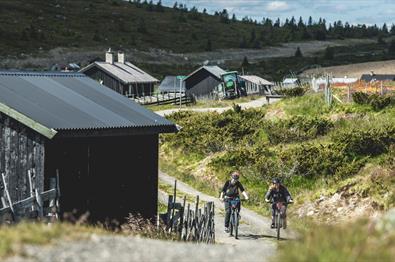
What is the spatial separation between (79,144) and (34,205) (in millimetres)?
2150

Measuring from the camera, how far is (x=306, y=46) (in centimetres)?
18150

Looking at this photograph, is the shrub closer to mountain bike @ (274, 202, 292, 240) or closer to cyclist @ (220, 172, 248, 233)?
mountain bike @ (274, 202, 292, 240)

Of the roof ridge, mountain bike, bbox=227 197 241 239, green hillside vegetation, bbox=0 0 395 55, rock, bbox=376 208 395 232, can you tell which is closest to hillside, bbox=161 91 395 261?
mountain bike, bbox=227 197 241 239

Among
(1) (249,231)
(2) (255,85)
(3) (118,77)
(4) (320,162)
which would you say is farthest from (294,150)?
(2) (255,85)

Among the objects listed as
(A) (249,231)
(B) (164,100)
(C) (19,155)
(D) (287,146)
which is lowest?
(B) (164,100)

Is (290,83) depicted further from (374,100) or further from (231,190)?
(231,190)

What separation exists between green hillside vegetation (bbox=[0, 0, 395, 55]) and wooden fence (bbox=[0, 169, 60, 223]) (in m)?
104

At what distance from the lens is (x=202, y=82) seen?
247 feet

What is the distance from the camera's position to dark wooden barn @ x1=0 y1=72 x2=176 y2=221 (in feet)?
55.5

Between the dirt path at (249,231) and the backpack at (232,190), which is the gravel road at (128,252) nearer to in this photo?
the dirt path at (249,231)

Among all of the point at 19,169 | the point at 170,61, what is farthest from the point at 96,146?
the point at 170,61

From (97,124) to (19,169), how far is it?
6.45 feet

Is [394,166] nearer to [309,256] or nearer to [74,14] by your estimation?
[309,256]

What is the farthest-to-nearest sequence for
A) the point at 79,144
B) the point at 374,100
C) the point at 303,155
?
the point at 374,100 < the point at 303,155 < the point at 79,144
